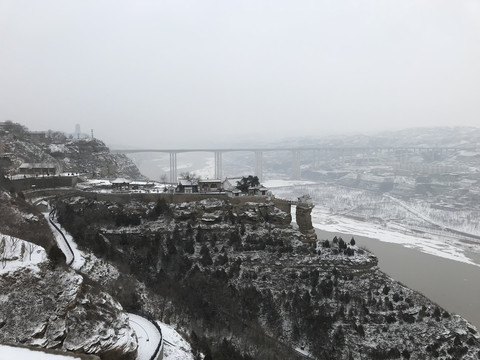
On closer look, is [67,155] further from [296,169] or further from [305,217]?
[296,169]

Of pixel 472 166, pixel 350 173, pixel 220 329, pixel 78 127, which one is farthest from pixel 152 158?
pixel 220 329

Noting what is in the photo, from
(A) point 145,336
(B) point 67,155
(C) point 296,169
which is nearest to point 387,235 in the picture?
(A) point 145,336

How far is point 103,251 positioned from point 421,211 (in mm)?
43638

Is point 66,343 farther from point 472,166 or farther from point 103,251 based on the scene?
point 472,166

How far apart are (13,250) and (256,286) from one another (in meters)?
11.6

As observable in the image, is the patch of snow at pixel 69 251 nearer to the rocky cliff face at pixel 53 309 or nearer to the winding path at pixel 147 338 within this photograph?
the winding path at pixel 147 338

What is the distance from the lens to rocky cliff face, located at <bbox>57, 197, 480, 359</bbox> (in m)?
15.1

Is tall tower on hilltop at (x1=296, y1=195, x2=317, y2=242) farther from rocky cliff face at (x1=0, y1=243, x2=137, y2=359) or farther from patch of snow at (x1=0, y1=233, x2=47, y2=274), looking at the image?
patch of snow at (x1=0, y1=233, x2=47, y2=274)

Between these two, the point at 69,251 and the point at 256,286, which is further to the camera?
the point at 256,286

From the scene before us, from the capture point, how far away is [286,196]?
57.7 m

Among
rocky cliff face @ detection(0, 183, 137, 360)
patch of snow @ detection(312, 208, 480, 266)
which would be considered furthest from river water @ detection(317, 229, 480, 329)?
rocky cliff face @ detection(0, 183, 137, 360)

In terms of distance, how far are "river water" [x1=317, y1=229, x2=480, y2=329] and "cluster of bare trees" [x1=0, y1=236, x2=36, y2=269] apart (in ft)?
65.4

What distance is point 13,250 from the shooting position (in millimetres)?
9062

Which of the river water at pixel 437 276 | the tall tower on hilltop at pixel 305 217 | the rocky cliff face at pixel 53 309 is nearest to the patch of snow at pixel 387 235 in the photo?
the river water at pixel 437 276
